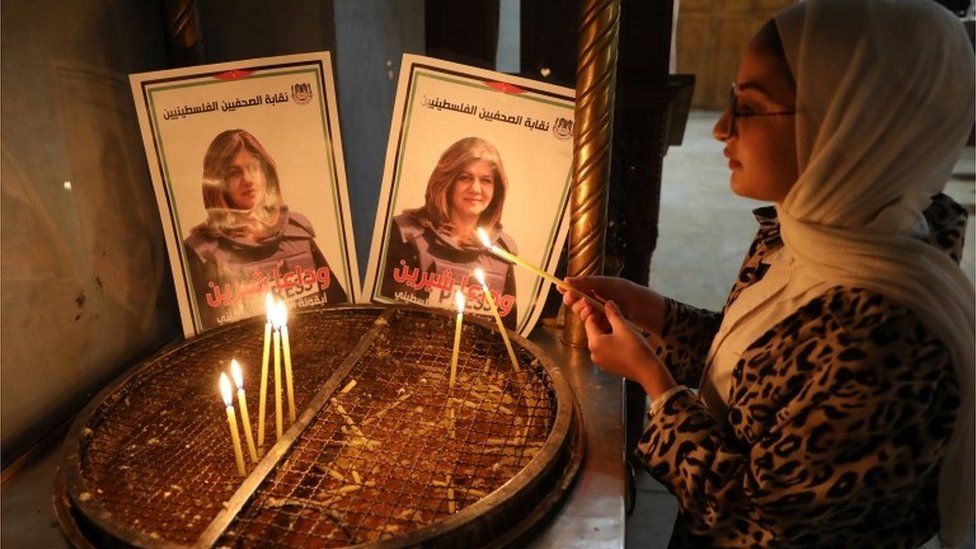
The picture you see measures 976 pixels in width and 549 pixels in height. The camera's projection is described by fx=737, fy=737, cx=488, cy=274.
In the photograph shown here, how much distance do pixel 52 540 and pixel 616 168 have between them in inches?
75.5

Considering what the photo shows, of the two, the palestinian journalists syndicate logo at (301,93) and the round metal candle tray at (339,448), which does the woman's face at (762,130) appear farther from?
the palestinian journalists syndicate logo at (301,93)

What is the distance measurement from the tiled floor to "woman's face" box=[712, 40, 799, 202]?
1961mm

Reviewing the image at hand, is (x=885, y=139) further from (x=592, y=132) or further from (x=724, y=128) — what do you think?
(x=592, y=132)

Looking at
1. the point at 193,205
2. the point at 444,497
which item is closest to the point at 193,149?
the point at 193,205

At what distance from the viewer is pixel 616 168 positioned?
251cm

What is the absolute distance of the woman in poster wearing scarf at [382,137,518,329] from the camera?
70.2 inches

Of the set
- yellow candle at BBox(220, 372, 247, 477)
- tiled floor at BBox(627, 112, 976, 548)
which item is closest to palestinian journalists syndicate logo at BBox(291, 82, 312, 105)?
yellow candle at BBox(220, 372, 247, 477)

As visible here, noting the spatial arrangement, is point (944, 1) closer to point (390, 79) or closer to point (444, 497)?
point (390, 79)

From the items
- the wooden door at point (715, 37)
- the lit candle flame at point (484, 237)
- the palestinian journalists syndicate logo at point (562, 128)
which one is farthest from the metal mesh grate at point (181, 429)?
the wooden door at point (715, 37)

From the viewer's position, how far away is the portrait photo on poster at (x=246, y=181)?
1700 mm

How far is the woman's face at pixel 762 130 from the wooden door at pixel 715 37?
1224cm

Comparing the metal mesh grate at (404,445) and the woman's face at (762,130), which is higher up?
the woman's face at (762,130)

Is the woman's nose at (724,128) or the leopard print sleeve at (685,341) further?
the leopard print sleeve at (685,341)

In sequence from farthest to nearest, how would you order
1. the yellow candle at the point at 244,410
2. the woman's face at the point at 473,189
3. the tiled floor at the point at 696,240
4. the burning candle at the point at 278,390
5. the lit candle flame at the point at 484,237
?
the tiled floor at the point at 696,240 < the woman's face at the point at 473,189 < the lit candle flame at the point at 484,237 < the burning candle at the point at 278,390 < the yellow candle at the point at 244,410
